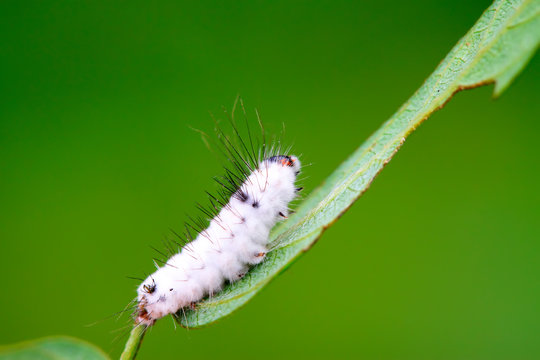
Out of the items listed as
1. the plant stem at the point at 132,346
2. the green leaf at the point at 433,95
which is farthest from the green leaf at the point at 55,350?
the green leaf at the point at 433,95

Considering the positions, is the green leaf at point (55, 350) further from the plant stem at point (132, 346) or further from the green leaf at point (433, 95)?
the green leaf at point (433, 95)

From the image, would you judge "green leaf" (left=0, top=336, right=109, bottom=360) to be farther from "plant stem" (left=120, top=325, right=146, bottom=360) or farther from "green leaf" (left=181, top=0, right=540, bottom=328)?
"green leaf" (left=181, top=0, right=540, bottom=328)

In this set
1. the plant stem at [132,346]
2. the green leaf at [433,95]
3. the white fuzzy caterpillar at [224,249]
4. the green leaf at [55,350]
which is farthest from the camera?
the white fuzzy caterpillar at [224,249]

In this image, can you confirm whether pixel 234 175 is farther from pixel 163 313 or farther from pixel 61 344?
pixel 61 344

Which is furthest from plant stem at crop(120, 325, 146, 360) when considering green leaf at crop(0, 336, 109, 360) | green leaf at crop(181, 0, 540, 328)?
green leaf at crop(181, 0, 540, 328)

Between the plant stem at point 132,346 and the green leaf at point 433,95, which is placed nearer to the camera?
the green leaf at point 433,95

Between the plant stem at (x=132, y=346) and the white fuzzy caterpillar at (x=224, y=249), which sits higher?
the white fuzzy caterpillar at (x=224, y=249)

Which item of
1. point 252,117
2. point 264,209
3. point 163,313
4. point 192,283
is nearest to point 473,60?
point 264,209
